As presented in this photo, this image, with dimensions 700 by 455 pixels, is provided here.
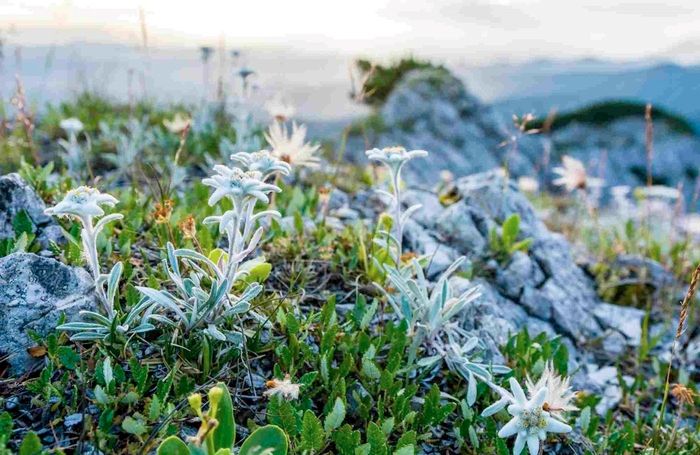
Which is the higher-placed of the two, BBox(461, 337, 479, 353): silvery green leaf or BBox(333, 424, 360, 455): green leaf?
BBox(461, 337, 479, 353): silvery green leaf

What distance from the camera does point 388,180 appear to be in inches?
256

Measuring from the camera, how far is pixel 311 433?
3.06m

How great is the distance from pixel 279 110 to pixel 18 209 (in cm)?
249

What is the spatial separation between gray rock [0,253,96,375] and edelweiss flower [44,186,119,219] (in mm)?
603

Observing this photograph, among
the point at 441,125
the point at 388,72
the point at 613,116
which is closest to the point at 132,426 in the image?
the point at 441,125

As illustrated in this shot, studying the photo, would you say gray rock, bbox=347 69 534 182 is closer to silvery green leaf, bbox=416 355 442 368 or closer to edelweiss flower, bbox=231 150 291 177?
silvery green leaf, bbox=416 355 442 368

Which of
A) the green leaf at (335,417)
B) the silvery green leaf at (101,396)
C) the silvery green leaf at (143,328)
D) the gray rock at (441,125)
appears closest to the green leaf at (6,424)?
the silvery green leaf at (101,396)

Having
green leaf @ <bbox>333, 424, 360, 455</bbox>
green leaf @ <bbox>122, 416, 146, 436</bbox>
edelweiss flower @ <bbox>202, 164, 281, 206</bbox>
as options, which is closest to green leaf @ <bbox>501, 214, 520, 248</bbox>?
green leaf @ <bbox>333, 424, 360, 455</bbox>

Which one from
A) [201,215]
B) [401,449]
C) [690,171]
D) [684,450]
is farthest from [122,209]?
[690,171]

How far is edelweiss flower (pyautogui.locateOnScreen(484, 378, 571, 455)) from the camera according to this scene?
3.10 meters

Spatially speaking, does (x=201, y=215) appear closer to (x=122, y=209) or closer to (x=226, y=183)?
(x=122, y=209)

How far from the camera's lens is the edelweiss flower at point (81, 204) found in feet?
9.37

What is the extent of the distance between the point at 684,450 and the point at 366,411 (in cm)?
191

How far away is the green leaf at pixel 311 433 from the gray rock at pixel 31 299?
47.6 inches
